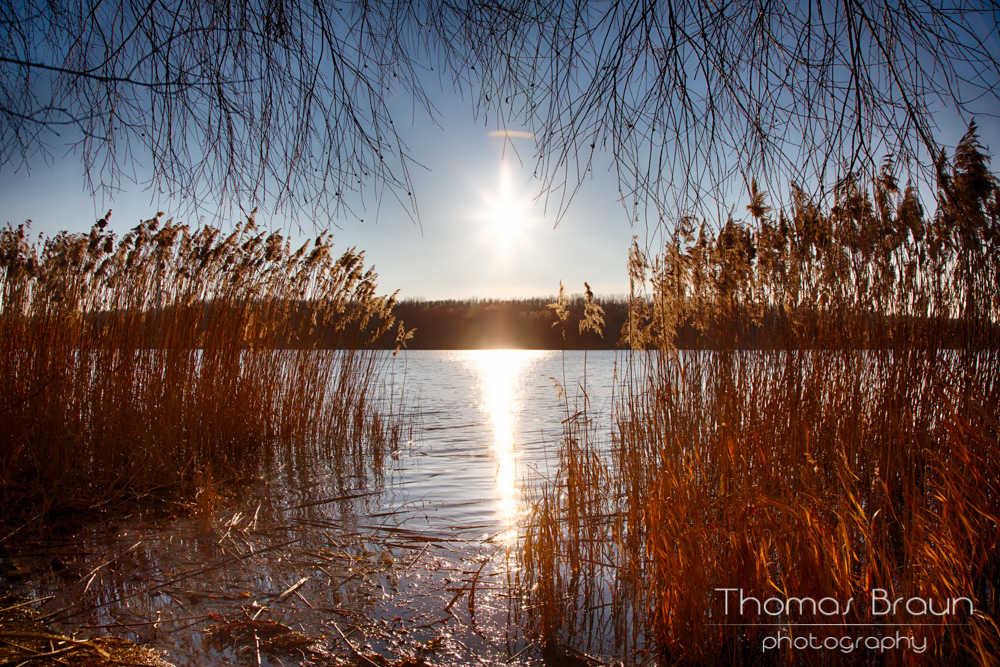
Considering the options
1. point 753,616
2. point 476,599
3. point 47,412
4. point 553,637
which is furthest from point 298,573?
point 47,412

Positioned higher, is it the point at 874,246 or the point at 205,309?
the point at 874,246

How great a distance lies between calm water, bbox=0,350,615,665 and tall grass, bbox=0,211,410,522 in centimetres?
60

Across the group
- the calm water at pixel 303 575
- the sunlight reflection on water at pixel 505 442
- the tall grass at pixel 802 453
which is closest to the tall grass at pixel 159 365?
the calm water at pixel 303 575

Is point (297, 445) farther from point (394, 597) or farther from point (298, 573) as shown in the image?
point (394, 597)

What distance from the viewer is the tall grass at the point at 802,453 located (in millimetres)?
1992

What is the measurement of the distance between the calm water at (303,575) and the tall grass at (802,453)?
14.0 inches

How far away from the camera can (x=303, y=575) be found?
274cm

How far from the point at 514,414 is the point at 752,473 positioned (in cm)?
724

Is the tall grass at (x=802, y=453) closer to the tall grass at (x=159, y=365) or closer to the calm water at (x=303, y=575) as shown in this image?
the calm water at (x=303, y=575)

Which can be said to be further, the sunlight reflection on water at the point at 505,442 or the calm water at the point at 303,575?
the sunlight reflection on water at the point at 505,442

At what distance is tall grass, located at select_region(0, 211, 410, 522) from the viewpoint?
3.73 metres

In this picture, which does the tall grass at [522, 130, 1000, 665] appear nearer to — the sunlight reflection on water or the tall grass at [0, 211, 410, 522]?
the sunlight reflection on water

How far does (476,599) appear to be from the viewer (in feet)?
8.39

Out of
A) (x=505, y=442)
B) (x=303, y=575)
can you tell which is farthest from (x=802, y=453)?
(x=505, y=442)
